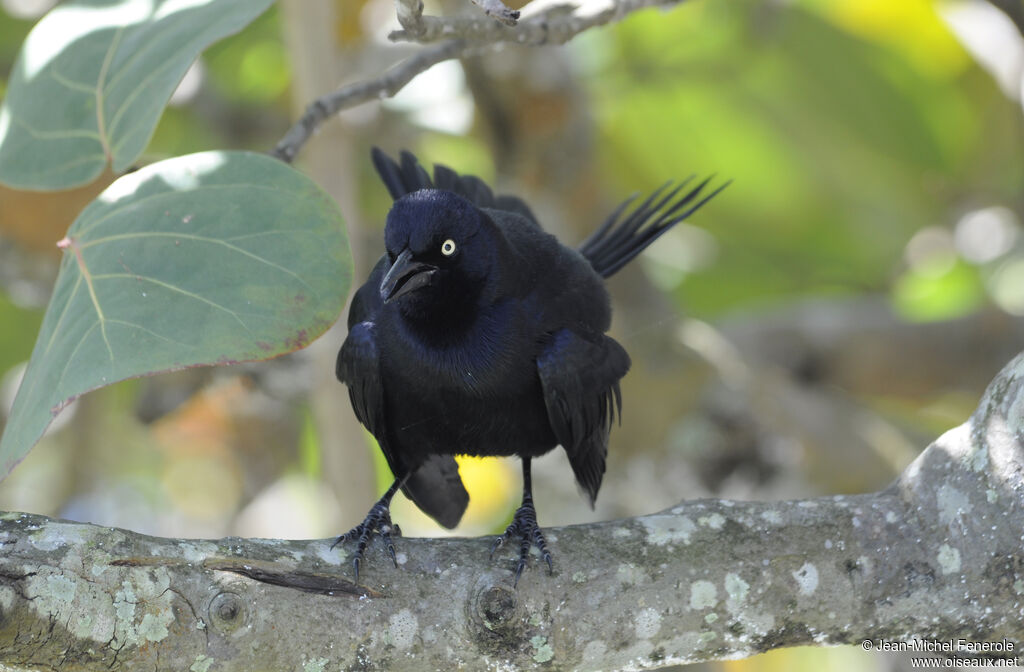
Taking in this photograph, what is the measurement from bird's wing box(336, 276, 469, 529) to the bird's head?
16 centimetres

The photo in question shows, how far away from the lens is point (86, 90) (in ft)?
9.28

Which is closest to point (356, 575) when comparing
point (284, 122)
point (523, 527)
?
point (523, 527)

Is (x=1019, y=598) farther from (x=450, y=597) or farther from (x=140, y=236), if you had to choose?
(x=140, y=236)

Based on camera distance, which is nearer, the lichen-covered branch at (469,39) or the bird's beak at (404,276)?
the lichen-covered branch at (469,39)

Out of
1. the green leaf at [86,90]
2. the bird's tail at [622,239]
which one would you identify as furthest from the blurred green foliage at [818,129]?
the green leaf at [86,90]

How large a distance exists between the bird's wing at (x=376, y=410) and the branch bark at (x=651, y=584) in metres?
0.75

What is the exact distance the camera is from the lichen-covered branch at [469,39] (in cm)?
262

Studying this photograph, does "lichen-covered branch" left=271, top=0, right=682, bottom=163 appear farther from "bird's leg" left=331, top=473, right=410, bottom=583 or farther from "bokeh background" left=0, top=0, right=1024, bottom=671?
"bird's leg" left=331, top=473, right=410, bottom=583

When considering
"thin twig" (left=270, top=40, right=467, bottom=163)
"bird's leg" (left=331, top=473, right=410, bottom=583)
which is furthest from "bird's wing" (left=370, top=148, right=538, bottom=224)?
"bird's leg" (left=331, top=473, right=410, bottom=583)

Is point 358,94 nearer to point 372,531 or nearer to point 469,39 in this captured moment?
point 469,39

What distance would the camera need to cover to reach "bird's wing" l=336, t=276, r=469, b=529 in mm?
3113

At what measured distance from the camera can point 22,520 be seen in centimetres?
209

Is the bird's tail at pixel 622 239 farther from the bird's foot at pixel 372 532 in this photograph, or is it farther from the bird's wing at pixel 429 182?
the bird's foot at pixel 372 532

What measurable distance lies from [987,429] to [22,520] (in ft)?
6.57
